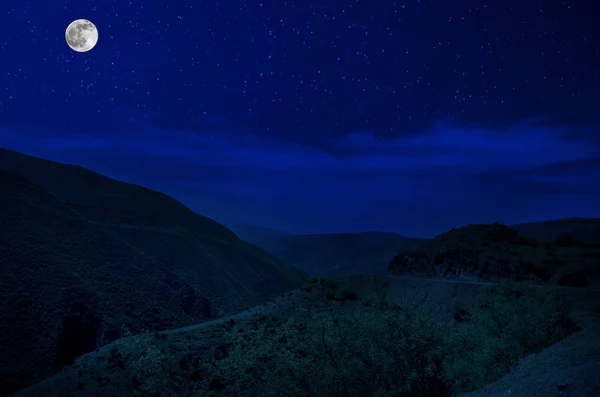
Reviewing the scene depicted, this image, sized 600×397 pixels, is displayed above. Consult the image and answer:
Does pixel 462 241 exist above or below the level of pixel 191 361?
above

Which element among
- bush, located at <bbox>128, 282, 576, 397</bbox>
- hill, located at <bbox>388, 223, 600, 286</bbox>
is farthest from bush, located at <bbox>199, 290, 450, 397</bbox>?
hill, located at <bbox>388, 223, 600, 286</bbox>

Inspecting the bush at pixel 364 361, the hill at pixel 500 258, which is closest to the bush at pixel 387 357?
the bush at pixel 364 361

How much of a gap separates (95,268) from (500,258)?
6947 cm

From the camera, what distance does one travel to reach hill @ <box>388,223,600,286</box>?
1909 inches

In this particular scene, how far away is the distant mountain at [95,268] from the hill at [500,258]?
37015mm

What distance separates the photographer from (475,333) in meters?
25.8

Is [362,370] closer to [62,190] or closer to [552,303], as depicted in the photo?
[552,303]

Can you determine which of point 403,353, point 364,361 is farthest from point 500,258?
point 364,361

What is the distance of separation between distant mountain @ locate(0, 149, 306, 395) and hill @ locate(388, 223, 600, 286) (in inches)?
1457

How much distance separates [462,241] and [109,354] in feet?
181

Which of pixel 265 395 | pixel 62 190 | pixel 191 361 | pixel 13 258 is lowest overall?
pixel 191 361

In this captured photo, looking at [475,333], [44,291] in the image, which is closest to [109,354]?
[44,291]

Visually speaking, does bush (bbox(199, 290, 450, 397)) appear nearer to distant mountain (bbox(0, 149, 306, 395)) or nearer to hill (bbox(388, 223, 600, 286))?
hill (bbox(388, 223, 600, 286))

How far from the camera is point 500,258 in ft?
178
